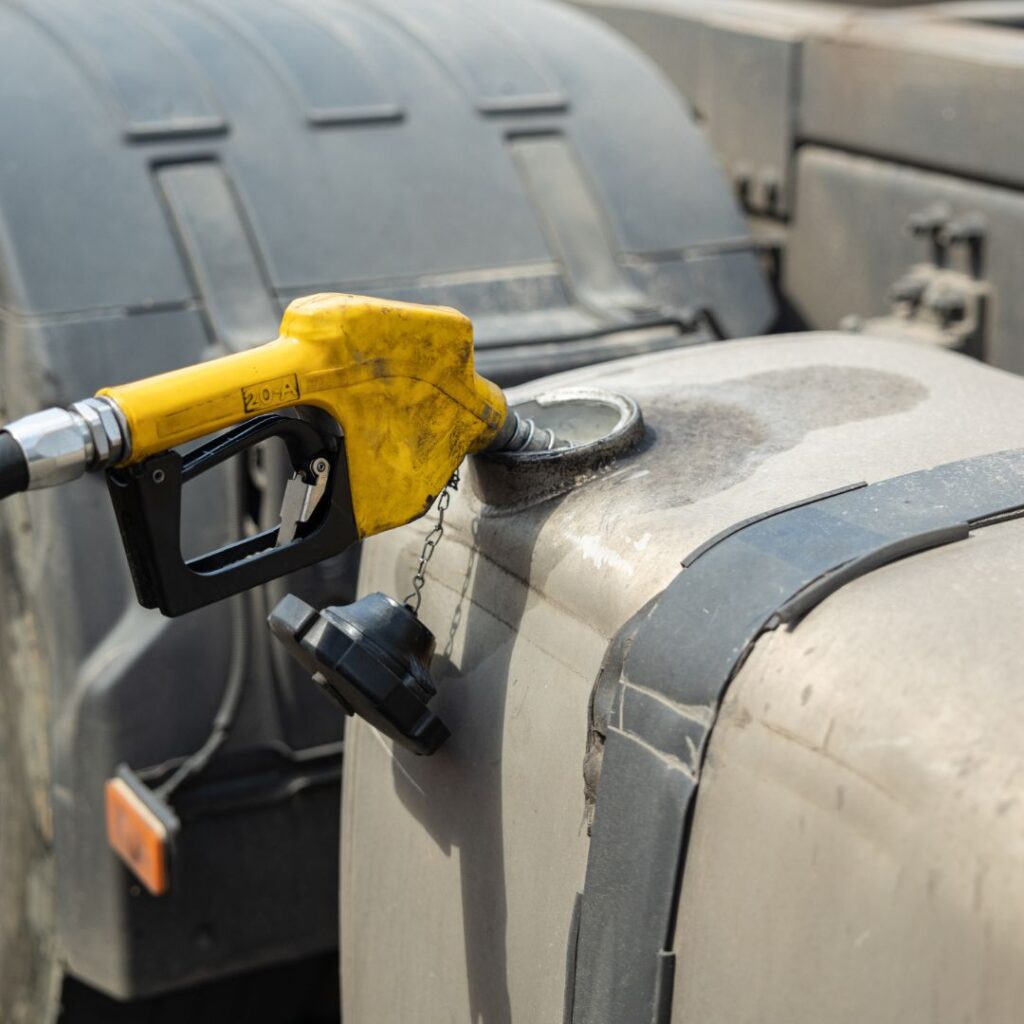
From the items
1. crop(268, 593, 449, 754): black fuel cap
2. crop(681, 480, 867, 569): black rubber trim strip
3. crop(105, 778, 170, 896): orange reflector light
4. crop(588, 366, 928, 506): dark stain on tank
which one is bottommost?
crop(105, 778, 170, 896): orange reflector light

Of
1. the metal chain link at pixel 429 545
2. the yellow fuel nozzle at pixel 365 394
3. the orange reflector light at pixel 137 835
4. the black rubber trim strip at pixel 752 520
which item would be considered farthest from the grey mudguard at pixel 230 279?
the black rubber trim strip at pixel 752 520

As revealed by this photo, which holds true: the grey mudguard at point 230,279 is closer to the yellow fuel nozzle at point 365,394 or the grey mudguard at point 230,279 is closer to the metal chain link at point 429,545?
the metal chain link at point 429,545

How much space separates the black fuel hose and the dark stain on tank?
0.44m

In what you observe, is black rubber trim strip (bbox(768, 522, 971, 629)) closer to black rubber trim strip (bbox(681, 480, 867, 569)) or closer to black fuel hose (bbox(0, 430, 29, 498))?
black rubber trim strip (bbox(681, 480, 867, 569))

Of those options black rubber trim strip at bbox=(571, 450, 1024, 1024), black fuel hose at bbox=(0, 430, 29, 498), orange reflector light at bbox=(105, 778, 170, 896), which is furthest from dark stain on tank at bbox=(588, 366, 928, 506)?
orange reflector light at bbox=(105, 778, 170, 896)

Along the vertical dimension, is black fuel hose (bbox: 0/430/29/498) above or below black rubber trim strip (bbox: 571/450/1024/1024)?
above

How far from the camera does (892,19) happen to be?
2492mm

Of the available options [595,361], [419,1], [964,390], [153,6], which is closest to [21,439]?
[964,390]

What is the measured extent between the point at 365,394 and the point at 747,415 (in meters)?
0.36

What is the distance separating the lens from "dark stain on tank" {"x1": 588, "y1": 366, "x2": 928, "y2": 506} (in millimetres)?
1207

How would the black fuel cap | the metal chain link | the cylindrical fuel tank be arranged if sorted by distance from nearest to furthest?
the cylindrical fuel tank, the black fuel cap, the metal chain link

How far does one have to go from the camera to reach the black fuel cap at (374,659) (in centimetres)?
120

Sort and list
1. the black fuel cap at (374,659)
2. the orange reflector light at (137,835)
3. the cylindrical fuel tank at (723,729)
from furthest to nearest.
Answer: the orange reflector light at (137,835), the black fuel cap at (374,659), the cylindrical fuel tank at (723,729)

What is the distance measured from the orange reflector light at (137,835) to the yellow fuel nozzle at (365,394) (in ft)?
2.71
